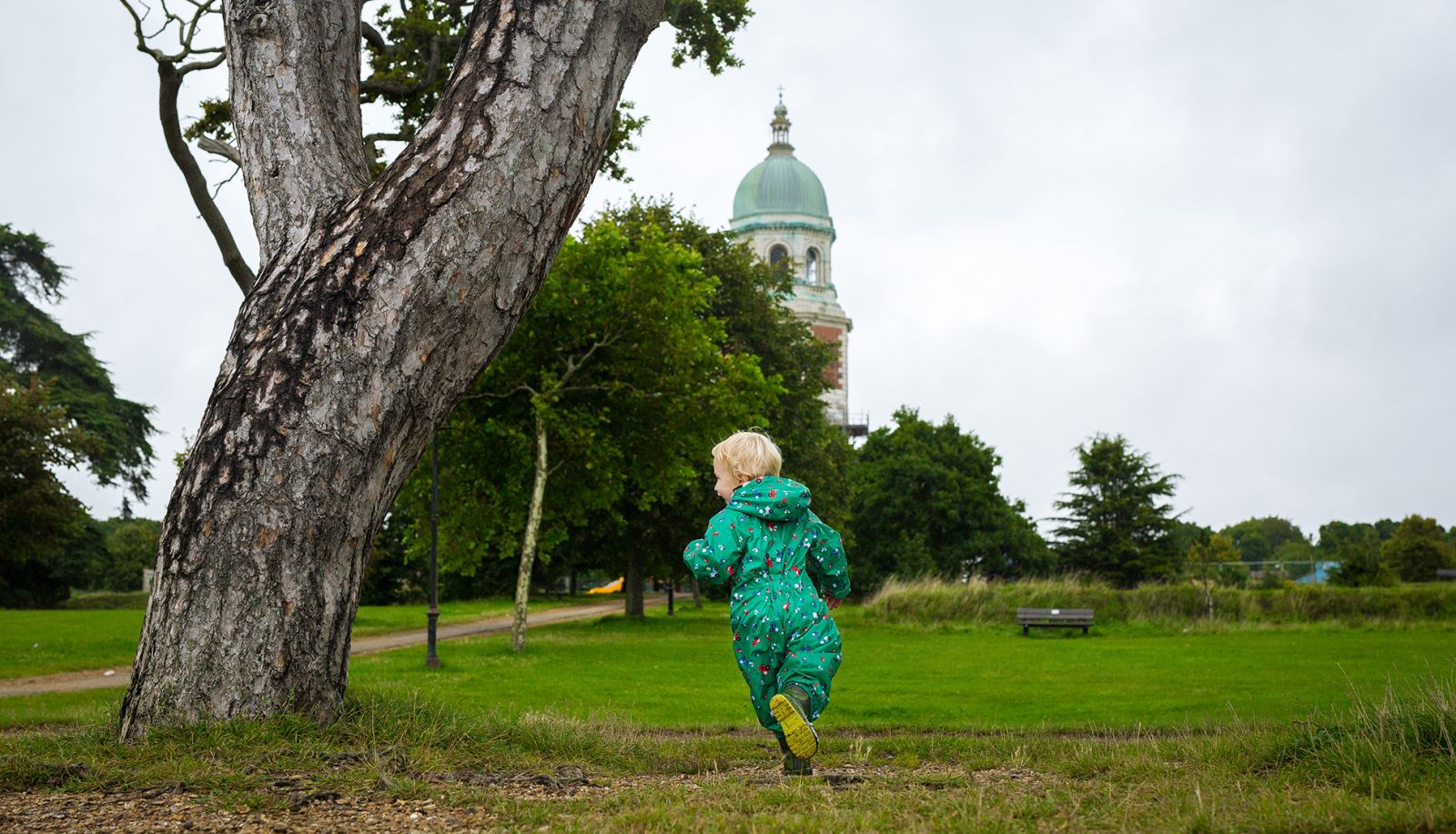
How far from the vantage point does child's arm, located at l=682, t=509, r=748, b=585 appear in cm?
507

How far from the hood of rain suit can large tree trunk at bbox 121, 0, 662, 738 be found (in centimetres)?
148

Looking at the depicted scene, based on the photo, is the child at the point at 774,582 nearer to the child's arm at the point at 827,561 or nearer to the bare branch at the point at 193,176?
the child's arm at the point at 827,561

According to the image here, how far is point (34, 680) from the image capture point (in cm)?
1498

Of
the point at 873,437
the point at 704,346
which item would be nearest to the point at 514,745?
the point at 704,346

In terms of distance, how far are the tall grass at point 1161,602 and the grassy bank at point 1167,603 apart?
20 mm

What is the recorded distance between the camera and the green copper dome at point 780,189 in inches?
2926

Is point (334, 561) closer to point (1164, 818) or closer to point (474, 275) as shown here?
point (474, 275)

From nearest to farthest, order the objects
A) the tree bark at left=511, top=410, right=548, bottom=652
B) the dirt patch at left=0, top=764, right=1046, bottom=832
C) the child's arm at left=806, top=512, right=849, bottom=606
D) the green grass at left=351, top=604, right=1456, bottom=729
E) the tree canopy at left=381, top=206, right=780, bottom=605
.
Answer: the dirt patch at left=0, top=764, right=1046, bottom=832, the child's arm at left=806, top=512, right=849, bottom=606, the green grass at left=351, top=604, right=1456, bottom=729, the tree bark at left=511, top=410, right=548, bottom=652, the tree canopy at left=381, top=206, right=780, bottom=605

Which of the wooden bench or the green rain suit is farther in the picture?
the wooden bench

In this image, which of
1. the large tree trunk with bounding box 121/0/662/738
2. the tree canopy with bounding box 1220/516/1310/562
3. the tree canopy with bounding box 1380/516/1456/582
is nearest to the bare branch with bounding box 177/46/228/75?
the large tree trunk with bounding box 121/0/662/738

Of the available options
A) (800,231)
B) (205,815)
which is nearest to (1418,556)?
(800,231)

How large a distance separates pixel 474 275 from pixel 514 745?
2.26m

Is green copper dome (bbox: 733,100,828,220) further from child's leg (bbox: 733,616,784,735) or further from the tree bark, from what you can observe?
child's leg (bbox: 733,616,784,735)

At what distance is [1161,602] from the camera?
2650 centimetres
